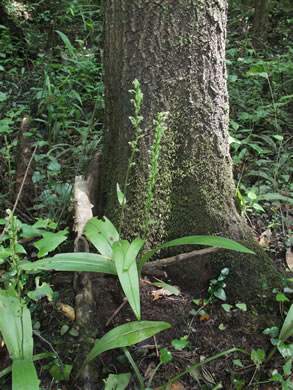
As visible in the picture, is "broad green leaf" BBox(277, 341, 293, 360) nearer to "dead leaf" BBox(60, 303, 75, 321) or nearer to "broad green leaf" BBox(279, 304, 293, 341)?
"broad green leaf" BBox(279, 304, 293, 341)

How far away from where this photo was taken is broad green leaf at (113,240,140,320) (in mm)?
1485

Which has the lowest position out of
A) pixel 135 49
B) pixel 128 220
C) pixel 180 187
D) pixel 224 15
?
pixel 128 220

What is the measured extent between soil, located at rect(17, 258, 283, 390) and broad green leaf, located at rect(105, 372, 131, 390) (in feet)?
0.15

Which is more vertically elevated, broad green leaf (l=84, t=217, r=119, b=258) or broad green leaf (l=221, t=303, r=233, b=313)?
broad green leaf (l=84, t=217, r=119, b=258)

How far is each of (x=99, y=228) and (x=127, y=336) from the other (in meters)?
0.55

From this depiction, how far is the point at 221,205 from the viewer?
2156 millimetres

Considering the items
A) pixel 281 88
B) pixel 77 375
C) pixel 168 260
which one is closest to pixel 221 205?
pixel 168 260

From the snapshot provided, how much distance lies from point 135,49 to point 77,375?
65.7 inches

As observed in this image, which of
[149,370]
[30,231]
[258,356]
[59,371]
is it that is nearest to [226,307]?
[258,356]

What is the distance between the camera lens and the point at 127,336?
60.6 inches

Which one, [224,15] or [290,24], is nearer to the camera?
[224,15]

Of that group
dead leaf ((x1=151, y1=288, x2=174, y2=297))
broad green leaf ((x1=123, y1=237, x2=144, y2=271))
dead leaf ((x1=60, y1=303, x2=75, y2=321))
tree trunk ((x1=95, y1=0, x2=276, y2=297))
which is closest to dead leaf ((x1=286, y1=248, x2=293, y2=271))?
tree trunk ((x1=95, y1=0, x2=276, y2=297))

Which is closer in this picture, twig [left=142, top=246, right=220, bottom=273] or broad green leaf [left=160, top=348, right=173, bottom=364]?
broad green leaf [left=160, top=348, right=173, bottom=364]

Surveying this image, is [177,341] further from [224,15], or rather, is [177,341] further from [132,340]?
[224,15]
